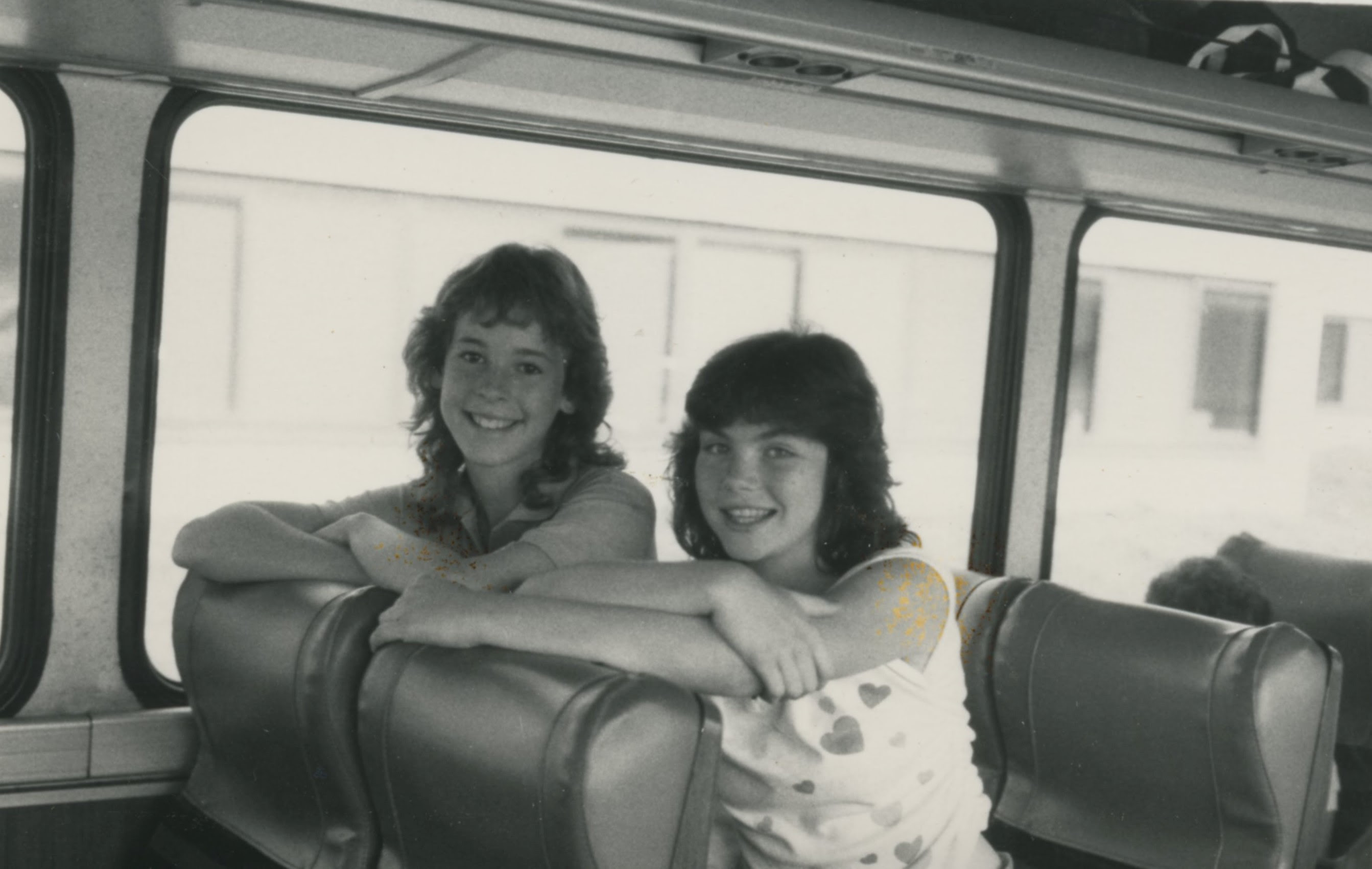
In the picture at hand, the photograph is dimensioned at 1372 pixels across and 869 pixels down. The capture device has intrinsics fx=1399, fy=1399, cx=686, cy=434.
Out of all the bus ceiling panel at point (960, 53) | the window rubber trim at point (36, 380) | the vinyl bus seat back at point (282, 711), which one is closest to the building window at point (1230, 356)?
the bus ceiling panel at point (960, 53)

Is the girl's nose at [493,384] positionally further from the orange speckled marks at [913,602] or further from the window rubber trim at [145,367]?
the orange speckled marks at [913,602]

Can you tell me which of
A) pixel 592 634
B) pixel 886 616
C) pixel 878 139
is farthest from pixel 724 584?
pixel 878 139

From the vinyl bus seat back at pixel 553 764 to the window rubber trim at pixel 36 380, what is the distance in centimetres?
126

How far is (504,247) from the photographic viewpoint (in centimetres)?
281

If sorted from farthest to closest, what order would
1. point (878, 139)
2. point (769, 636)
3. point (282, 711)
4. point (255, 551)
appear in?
1. point (878, 139)
2. point (255, 551)
3. point (282, 711)
4. point (769, 636)

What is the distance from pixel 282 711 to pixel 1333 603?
3086 mm

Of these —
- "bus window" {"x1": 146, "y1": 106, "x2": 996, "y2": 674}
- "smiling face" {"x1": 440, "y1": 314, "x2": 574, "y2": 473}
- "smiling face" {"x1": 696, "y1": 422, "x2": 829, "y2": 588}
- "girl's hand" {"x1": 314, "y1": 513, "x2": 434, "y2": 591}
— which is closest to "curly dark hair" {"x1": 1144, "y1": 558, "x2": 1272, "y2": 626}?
"bus window" {"x1": 146, "y1": 106, "x2": 996, "y2": 674}

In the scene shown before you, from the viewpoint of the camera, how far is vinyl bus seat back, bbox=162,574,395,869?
219 centimetres

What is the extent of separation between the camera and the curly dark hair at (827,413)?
Result: 236 cm

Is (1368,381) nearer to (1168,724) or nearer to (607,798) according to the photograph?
(1168,724)

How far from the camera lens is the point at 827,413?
7.76 feet

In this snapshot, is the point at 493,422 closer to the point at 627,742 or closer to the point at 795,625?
the point at 795,625

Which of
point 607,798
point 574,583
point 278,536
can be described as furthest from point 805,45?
point 278,536

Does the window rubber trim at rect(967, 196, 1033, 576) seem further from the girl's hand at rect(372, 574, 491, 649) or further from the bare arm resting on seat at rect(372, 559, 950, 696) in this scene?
the girl's hand at rect(372, 574, 491, 649)
